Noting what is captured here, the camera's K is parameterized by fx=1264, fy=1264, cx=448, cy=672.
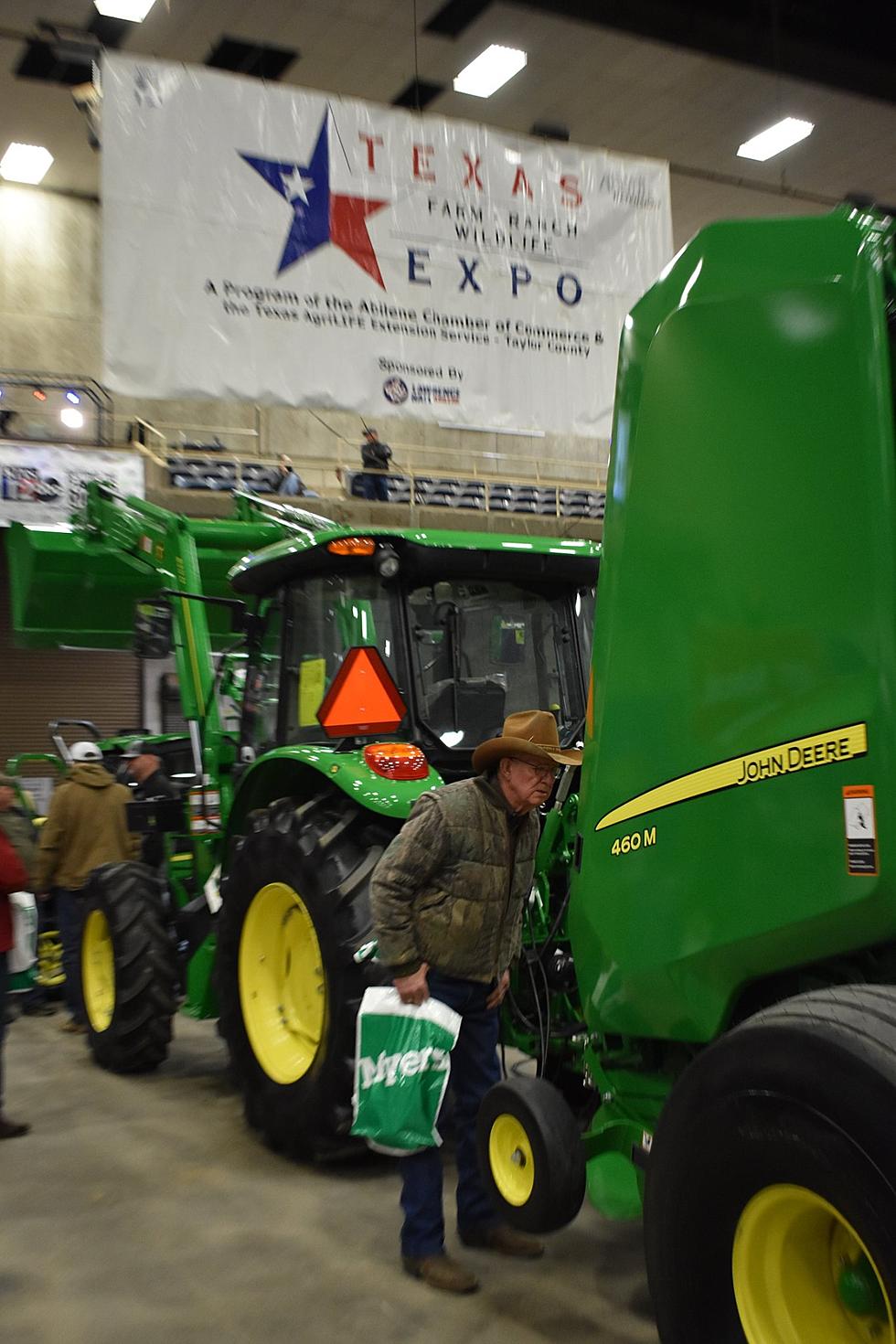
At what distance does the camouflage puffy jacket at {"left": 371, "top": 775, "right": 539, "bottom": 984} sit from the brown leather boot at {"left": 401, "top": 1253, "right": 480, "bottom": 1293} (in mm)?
756

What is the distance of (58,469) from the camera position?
14.1 m

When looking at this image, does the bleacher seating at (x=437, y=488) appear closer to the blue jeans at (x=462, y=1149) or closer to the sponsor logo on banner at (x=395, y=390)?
the sponsor logo on banner at (x=395, y=390)

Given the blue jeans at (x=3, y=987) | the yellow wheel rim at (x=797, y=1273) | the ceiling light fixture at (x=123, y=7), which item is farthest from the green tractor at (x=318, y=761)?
the ceiling light fixture at (x=123, y=7)

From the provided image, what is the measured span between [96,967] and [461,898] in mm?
3463

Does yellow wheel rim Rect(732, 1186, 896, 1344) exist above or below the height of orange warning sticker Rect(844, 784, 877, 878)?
below

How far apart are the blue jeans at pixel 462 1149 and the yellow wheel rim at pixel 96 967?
2.94m

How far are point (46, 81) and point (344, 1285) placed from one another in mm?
13328

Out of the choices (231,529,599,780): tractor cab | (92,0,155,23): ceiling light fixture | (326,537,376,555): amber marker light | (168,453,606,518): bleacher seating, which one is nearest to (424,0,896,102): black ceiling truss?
(92,0,155,23): ceiling light fixture

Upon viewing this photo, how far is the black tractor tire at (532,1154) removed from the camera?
3.04 meters

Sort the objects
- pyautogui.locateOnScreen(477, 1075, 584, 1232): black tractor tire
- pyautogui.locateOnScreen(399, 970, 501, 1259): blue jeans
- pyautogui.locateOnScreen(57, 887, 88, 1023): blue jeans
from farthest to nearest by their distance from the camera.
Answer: pyautogui.locateOnScreen(57, 887, 88, 1023): blue jeans, pyautogui.locateOnScreen(399, 970, 501, 1259): blue jeans, pyautogui.locateOnScreen(477, 1075, 584, 1232): black tractor tire

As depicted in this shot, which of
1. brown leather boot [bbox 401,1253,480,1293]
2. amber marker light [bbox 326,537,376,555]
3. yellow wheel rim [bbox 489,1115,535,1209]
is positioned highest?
amber marker light [bbox 326,537,376,555]

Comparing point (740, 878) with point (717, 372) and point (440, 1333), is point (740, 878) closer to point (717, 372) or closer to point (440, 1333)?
point (717, 372)

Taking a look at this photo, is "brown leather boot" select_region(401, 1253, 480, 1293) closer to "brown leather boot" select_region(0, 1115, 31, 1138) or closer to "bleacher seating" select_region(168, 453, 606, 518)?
"brown leather boot" select_region(0, 1115, 31, 1138)

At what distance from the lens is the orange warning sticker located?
7.01ft
